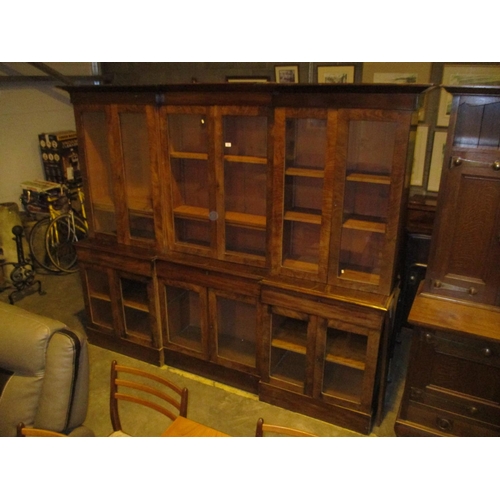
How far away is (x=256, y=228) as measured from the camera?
8.71 feet

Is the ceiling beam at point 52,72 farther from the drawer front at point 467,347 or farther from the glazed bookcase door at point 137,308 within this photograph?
the drawer front at point 467,347

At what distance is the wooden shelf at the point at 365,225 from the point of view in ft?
7.45

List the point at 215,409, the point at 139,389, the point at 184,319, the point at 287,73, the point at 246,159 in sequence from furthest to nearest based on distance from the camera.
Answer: the point at 287,73 → the point at 184,319 → the point at 215,409 → the point at 246,159 → the point at 139,389

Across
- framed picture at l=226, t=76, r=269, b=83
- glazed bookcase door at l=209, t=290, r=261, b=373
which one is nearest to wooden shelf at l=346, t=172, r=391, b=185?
glazed bookcase door at l=209, t=290, r=261, b=373

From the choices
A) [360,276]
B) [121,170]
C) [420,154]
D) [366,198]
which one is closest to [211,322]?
[360,276]

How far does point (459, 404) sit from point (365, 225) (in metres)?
1.04

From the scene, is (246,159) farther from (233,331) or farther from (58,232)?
(58,232)

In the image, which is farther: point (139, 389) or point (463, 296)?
point (463, 296)

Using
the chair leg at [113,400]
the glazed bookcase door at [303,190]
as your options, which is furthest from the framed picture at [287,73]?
the chair leg at [113,400]

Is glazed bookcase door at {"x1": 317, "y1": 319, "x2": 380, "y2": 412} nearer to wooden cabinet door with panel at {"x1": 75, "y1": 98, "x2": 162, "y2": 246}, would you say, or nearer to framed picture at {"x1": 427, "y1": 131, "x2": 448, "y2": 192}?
wooden cabinet door with panel at {"x1": 75, "y1": 98, "x2": 162, "y2": 246}

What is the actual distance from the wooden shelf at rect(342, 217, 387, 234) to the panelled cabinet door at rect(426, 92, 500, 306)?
269 millimetres

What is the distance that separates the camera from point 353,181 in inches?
88.9

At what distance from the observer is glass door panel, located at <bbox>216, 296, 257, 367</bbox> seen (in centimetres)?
285
